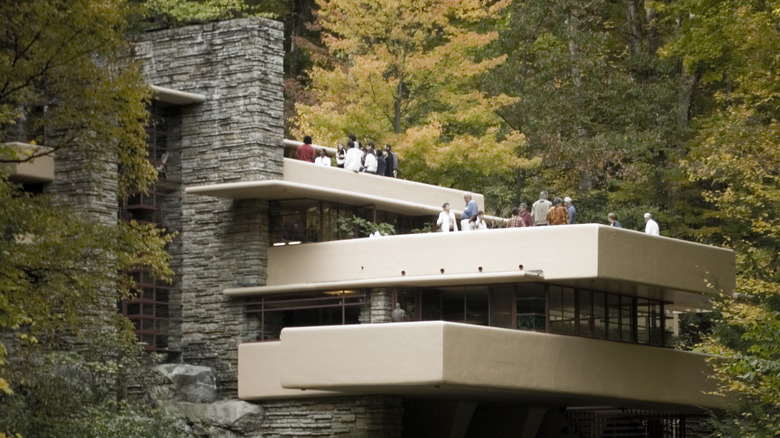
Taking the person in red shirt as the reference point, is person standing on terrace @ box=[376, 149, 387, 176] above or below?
above

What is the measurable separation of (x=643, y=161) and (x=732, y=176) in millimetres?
9568

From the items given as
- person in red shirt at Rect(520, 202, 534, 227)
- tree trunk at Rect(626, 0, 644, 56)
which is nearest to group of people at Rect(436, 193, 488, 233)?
person in red shirt at Rect(520, 202, 534, 227)

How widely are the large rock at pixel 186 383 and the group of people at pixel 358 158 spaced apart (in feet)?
20.9

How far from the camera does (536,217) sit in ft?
129

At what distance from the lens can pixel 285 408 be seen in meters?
38.8

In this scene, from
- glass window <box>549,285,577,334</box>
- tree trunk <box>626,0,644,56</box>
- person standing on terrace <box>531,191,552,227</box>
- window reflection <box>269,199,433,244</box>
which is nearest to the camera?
glass window <box>549,285,577,334</box>

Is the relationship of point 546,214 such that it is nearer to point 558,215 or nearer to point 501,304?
point 558,215

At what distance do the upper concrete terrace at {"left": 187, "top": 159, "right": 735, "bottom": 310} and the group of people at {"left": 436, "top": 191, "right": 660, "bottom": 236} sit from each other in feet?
4.43

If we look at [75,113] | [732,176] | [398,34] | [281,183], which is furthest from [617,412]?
[75,113]

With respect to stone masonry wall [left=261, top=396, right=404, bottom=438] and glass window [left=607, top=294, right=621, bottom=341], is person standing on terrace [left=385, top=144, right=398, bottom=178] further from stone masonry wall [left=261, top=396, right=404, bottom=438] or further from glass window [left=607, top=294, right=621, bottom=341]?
stone masonry wall [left=261, top=396, right=404, bottom=438]

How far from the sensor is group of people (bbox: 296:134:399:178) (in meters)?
42.3

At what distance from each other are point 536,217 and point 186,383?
29.6ft

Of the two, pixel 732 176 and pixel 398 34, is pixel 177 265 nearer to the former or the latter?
pixel 398 34

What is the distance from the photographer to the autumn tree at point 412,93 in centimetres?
4872
